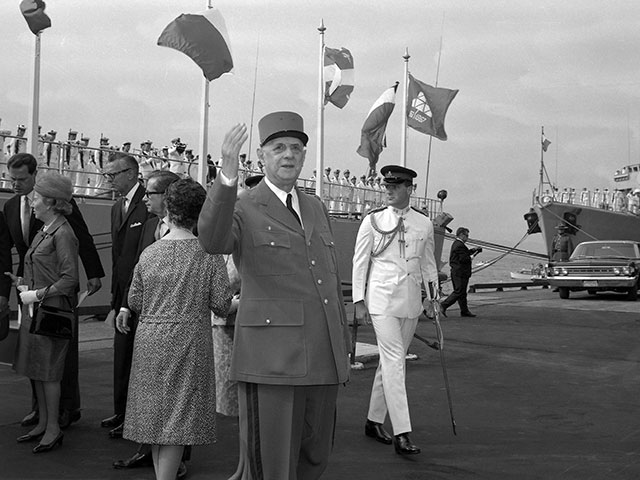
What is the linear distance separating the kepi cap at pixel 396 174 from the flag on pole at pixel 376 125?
10073mm

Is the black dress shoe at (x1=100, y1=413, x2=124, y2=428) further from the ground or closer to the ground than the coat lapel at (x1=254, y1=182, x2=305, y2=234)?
closer to the ground

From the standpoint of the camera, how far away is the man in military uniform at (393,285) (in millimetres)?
5770

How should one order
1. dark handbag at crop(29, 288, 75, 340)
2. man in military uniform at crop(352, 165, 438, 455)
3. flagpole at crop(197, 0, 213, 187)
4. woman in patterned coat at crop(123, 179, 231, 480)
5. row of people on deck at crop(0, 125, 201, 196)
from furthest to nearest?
row of people on deck at crop(0, 125, 201, 196), flagpole at crop(197, 0, 213, 187), man in military uniform at crop(352, 165, 438, 455), dark handbag at crop(29, 288, 75, 340), woman in patterned coat at crop(123, 179, 231, 480)

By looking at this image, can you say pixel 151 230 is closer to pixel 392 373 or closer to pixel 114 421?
pixel 114 421

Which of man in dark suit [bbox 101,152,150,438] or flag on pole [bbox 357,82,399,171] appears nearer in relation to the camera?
man in dark suit [bbox 101,152,150,438]

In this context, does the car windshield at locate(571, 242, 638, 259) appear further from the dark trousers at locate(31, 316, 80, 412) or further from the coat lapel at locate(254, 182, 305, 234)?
the coat lapel at locate(254, 182, 305, 234)

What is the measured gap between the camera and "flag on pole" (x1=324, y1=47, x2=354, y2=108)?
1734 cm

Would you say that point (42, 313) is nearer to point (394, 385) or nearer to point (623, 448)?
point (394, 385)

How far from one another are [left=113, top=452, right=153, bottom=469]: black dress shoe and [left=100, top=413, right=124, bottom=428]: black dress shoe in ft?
3.08

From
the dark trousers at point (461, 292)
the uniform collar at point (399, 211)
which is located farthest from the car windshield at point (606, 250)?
the uniform collar at point (399, 211)

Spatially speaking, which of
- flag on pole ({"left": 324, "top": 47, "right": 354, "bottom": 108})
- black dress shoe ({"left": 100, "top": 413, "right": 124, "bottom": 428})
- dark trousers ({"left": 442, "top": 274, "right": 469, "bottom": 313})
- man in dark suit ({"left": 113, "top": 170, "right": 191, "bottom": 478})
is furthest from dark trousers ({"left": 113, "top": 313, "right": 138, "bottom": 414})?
flag on pole ({"left": 324, "top": 47, "right": 354, "bottom": 108})

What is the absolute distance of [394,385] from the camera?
575cm

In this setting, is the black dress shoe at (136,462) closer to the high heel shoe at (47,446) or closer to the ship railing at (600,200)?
the high heel shoe at (47,446)

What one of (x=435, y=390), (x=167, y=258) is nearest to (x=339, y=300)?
(x=167, y=258)
